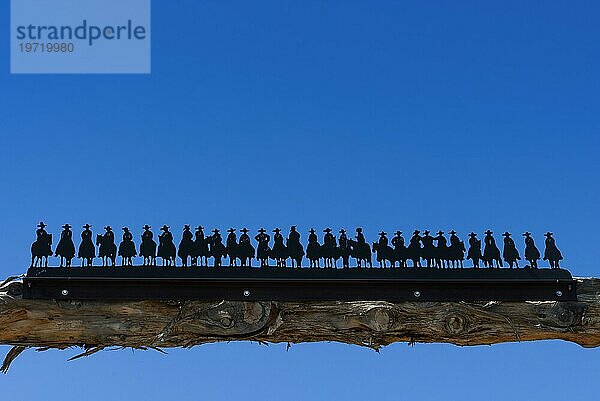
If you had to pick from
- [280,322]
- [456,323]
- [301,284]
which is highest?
[301,284]

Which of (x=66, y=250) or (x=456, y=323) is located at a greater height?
(x=66, y=250)

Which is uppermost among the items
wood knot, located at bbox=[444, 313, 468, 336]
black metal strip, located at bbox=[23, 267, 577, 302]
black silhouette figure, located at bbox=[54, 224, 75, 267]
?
black silhouette figure, located at bbox=[54, 224, 75, 267]

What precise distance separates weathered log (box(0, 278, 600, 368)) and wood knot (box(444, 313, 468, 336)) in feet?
0.04

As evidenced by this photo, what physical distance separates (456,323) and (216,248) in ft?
9.27

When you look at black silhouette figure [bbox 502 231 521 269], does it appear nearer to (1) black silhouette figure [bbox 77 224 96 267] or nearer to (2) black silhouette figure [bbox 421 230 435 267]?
(2) black silhouette figure [bbox 421 230 435 267]

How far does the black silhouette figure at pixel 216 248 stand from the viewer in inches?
343

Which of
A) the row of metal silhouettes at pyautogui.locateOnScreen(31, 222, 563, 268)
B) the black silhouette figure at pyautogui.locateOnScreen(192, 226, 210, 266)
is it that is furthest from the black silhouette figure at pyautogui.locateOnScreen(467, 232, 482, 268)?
the black silhouette figure at pyautogui.locateOnScreen(192, 226, 210, 266)

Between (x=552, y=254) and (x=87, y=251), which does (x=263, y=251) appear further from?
(x=552, y=254)

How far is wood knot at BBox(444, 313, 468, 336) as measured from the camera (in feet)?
28.5

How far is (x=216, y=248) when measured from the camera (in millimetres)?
8742

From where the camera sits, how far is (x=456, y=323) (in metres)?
8.70

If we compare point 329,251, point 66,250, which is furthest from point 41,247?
point 329,251

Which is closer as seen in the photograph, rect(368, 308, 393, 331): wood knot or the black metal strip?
the black metal strip

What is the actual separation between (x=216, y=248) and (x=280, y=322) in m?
1.10
